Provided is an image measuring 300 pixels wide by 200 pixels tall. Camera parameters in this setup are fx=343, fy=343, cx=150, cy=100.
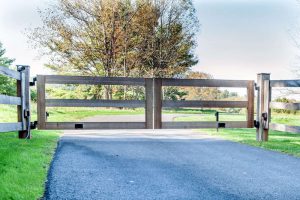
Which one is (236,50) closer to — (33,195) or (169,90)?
(169,90)

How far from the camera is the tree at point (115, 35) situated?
22.0 m

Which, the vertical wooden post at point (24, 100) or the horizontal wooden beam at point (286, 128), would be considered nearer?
the horizontal wooden beam at point (286, 128)

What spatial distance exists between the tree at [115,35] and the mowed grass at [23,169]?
15.5m

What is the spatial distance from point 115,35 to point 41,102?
15770mm

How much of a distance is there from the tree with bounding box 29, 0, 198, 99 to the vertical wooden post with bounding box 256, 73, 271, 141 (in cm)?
1401

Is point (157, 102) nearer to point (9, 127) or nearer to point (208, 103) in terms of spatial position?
point (208, 103)

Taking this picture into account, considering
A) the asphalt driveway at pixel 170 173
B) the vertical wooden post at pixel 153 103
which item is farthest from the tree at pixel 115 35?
the asphalt driveway at pixel 170 173

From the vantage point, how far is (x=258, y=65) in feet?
67.3

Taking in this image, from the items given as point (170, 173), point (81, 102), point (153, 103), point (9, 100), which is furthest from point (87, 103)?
point (170, 173)

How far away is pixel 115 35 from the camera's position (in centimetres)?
2252

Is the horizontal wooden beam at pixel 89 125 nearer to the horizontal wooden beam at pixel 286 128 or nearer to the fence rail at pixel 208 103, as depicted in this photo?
the fence rail at pixel 208 103

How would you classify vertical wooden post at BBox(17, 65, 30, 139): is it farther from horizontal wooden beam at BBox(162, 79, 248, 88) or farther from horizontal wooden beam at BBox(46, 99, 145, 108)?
horizontal wooden beam at BBox(162, 79, 248, 88)

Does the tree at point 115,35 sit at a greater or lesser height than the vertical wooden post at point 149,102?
greater

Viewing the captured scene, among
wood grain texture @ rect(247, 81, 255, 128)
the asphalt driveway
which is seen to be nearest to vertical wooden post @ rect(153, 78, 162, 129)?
the asphalt driveway
